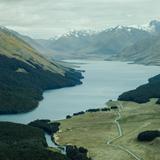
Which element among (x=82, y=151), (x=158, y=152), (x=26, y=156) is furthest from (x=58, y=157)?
→ (x=158, y=152)

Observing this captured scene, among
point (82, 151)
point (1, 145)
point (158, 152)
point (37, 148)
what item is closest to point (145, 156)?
point (158, 152)

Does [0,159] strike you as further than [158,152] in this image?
No

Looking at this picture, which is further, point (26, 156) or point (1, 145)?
point (1, 145)

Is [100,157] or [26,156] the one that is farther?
[100,157]

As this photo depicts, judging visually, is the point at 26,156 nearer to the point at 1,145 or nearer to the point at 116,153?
the point at 1,145

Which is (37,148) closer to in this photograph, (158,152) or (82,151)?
(82,151)

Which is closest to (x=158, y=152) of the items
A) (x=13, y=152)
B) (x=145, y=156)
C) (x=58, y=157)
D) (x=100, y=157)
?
(x=145, y=156)

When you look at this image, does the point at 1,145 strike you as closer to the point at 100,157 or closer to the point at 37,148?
the point at 37,148
